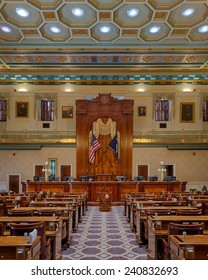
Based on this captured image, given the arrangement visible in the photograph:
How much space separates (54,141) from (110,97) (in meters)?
4.63

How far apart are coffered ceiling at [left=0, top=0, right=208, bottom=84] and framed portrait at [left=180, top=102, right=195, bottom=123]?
1.65 meters

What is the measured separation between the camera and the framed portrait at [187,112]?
2048 centimetres

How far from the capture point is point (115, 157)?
19891 millimetres

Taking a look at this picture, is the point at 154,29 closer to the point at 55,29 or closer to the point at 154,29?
the point at 154,29

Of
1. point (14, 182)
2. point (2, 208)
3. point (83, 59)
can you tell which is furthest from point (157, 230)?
point (14, 182)

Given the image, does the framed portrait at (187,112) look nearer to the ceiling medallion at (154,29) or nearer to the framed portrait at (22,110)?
the ceiling medallion at (154,29)

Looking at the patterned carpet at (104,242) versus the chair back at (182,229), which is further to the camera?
the patterned carpet at (104,242)


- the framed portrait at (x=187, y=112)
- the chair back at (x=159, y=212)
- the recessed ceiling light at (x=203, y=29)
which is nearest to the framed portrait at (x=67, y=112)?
the framed portrait at (x=187, y=112)

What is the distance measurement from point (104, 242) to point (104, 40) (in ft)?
38.2

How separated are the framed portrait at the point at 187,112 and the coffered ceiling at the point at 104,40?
1653mm

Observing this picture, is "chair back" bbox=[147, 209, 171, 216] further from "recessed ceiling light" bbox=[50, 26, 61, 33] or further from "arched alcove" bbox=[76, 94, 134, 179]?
"arched alcove" bbox=[76, 94, 134, 179]

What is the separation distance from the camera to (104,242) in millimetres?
7301

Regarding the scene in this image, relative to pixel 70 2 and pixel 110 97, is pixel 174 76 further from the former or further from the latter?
pixel 70 2

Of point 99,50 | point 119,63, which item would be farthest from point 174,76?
point 99,50
